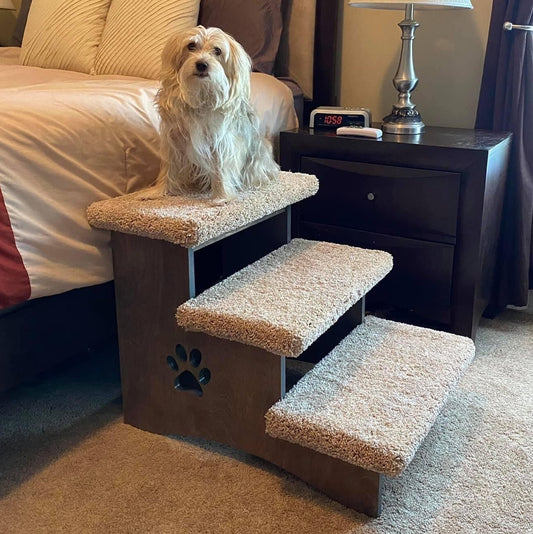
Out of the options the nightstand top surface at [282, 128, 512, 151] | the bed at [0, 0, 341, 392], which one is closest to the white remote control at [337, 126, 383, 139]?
the nightstand top surface at [282, 128, 512, 151]

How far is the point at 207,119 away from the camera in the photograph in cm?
149

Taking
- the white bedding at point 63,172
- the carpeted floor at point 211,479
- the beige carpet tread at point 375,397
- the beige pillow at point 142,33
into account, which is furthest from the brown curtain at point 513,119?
the white bedding at point 63,172

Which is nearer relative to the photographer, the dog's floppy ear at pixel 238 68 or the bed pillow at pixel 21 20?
the dog's floppy ear at pixel 238 68

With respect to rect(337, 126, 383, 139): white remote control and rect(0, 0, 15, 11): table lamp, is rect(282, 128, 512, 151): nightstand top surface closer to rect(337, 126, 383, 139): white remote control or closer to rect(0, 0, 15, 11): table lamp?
rect(337, 126, 383, 139): white remote control

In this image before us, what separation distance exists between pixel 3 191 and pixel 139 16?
1148 mm

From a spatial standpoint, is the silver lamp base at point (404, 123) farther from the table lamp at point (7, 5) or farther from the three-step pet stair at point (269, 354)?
the table lamp at point (7, 5)

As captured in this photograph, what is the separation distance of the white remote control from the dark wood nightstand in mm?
19

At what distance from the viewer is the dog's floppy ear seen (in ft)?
4.75

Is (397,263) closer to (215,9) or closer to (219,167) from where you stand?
(219,167)

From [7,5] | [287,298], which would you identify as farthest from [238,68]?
[7,5]

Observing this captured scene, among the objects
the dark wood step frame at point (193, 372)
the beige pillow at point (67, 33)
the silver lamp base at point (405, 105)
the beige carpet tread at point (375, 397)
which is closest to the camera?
the beige carpet tread at point (375, 397)

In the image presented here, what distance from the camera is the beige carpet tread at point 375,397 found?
1228mm

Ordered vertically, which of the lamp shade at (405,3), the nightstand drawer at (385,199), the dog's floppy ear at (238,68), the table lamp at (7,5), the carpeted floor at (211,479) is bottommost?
the carpeted floor at (211,479)

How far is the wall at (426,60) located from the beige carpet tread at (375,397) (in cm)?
102
